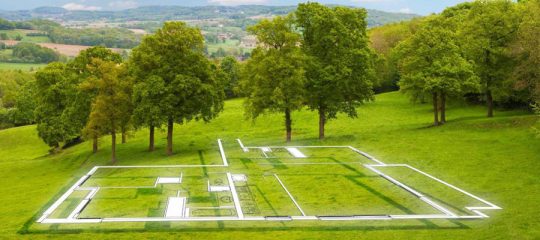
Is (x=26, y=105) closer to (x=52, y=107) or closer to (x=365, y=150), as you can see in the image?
(x=52, y=107)

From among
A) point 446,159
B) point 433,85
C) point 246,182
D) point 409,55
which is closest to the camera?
point 246,182

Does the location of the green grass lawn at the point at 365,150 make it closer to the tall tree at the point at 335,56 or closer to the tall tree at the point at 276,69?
the tall tree at the point at 335,56

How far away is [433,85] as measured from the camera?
5622cm

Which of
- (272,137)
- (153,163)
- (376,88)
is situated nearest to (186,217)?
(153,163)

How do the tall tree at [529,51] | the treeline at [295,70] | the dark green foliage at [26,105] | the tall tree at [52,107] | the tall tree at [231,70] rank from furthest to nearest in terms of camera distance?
the tall tree at [231,70] → the dark green foliage at [26,105] → the tall tree at [52,107] → the treeline at [295,70] → the tall tree at [529,51]

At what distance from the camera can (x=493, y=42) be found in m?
58.9

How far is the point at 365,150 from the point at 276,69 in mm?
11874

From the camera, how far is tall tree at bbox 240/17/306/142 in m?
51.8

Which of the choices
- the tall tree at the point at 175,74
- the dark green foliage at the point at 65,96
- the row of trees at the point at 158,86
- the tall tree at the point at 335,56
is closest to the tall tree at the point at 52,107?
the dark green foliage at the point at 65,96

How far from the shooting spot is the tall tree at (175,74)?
49.3 meters

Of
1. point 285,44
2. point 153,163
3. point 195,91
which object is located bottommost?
point 153,163

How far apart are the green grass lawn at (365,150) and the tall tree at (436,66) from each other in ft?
15.3

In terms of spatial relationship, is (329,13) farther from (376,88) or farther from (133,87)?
(376,88)

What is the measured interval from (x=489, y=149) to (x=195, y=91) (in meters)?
27.2
